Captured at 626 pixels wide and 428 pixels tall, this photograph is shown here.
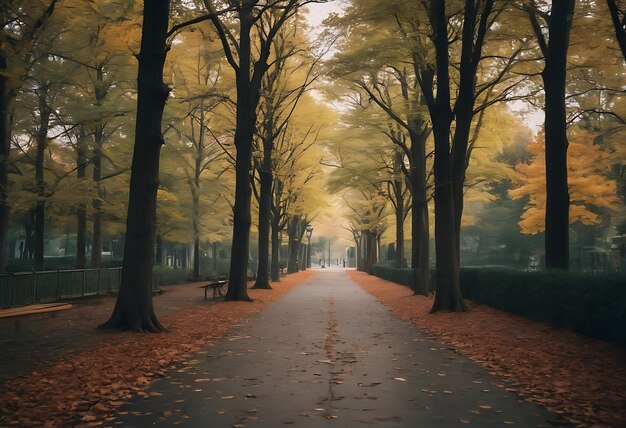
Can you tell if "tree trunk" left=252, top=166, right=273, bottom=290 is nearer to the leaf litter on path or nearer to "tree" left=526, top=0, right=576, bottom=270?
"tree" left=526, top=0, right=576, bottom=270

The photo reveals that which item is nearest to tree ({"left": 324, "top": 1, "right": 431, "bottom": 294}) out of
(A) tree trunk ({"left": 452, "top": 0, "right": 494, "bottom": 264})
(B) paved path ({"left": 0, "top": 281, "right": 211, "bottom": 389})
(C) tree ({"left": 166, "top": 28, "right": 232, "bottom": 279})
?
(A) tree trunk ({"left": 452, "top": 0, "right": 494, "bottom": 264})

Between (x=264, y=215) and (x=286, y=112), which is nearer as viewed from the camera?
(x=264, y=215)

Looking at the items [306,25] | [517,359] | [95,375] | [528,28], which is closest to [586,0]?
[528,28]

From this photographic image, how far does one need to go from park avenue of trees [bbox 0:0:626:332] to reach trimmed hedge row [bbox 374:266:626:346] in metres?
1.29

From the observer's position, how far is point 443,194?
1722 centimetres

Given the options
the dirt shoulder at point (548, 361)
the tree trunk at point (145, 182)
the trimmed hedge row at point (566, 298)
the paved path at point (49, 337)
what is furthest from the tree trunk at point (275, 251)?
the tree trunk at point (145, 182)

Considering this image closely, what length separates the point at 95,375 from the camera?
734 cm

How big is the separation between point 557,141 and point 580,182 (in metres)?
19.9

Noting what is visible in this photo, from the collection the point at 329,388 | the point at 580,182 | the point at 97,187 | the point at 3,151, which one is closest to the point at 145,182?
the point at 329,388

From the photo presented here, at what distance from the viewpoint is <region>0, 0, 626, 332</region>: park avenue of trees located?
15430 millimetres

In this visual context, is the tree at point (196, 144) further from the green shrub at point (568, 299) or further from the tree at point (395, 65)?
the green shrub at point (568, 299)

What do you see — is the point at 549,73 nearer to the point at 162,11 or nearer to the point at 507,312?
the point at 507,312

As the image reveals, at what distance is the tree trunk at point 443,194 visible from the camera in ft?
55.1

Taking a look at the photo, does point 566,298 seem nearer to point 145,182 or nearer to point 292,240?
point 145,182
